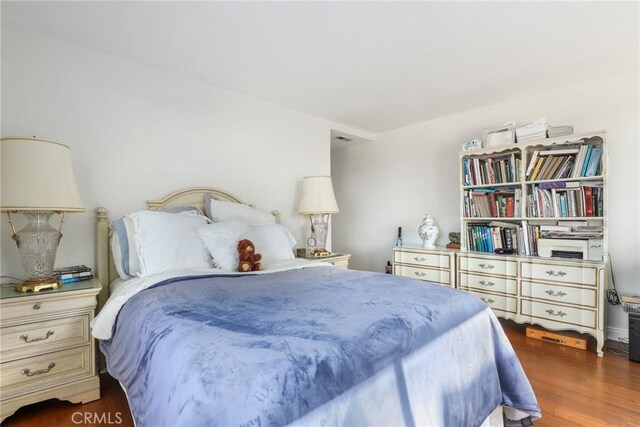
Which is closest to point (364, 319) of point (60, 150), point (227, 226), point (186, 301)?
point (186, 301)

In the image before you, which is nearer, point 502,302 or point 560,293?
point 560,293

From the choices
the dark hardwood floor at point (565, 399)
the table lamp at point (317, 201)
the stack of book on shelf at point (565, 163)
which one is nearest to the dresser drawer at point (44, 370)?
the dark hardwood floor at point (565, 399)

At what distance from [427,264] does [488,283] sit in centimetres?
63

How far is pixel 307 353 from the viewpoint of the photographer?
33.8 inches

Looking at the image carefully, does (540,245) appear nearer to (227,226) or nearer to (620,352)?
(620,352)

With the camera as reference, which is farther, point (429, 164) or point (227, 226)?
point (429, 164)

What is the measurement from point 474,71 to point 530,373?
7.71 ft

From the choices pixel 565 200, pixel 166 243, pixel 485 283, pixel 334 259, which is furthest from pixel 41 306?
pixel 565 200

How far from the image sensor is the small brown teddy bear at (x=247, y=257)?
6.68 feet

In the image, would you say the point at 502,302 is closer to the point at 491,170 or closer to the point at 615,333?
the point at 615,333

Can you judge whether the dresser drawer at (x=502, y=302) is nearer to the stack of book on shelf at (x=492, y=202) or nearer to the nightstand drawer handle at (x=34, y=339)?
the stack of book on shelf at (x=492, y=202)

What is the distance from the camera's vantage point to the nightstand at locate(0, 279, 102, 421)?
1521 mm

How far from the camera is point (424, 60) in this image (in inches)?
92.9

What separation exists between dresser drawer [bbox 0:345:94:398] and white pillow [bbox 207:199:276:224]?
1169mm
